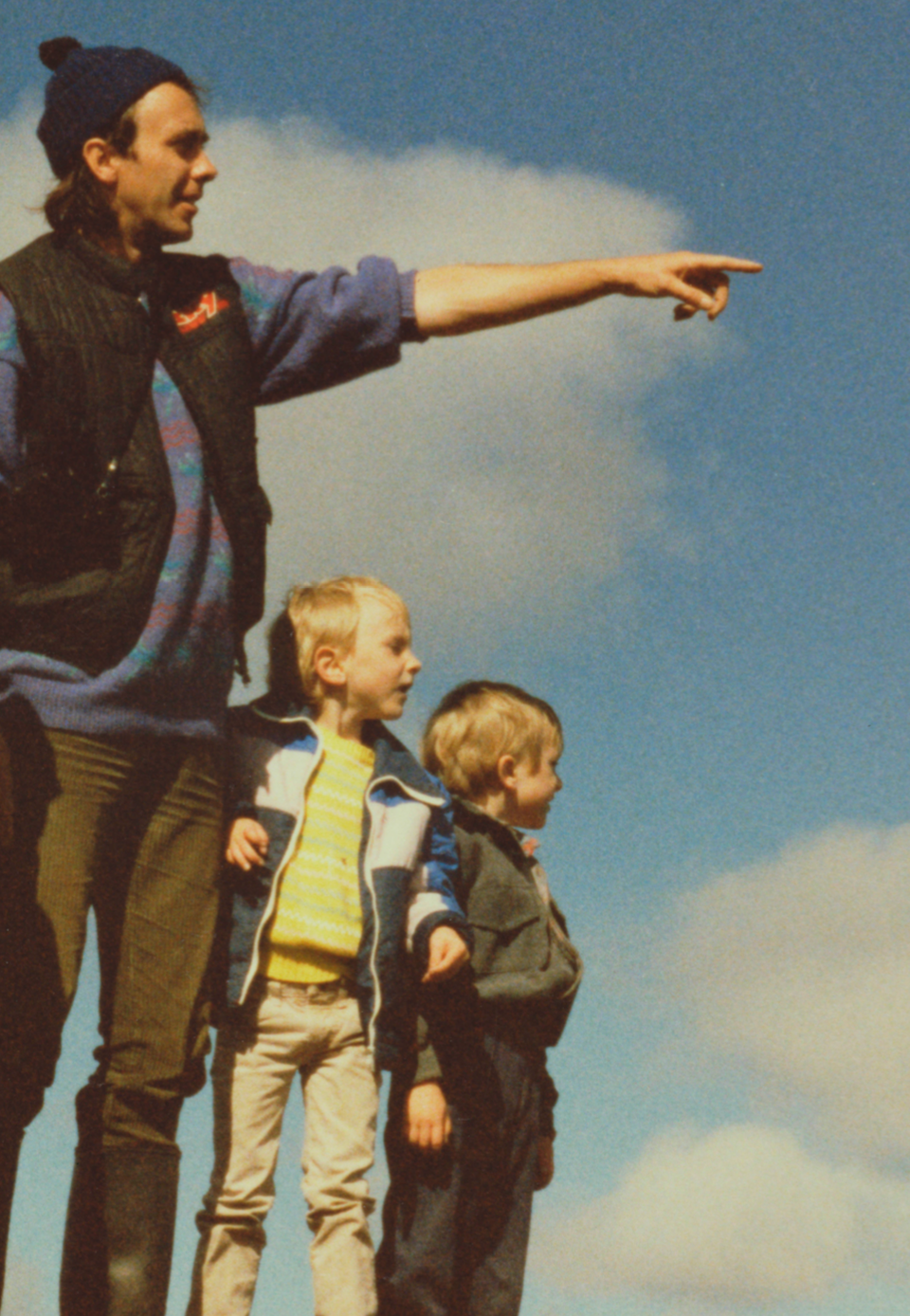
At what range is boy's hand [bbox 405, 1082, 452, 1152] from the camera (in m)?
4.36

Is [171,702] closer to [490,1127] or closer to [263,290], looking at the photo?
[263,290]

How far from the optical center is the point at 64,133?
11.7ft

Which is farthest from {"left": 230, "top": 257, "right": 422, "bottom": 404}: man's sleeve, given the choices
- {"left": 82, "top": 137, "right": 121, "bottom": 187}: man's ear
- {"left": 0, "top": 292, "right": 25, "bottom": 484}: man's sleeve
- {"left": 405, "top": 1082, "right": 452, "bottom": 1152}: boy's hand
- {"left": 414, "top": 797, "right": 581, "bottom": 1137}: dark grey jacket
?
{"left": 405, "top": 1082, "right": 452, "bottom": 1152}: boy's hand

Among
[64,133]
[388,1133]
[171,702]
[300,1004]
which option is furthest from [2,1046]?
[64,133]

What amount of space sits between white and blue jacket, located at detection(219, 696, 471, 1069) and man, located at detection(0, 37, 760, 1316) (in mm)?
497

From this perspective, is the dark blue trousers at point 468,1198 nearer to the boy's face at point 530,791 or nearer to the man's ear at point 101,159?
the boy's face at point 530,791

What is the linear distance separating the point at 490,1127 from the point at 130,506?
7.07ft

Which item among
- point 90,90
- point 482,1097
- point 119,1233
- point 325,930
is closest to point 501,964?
point 482,1097

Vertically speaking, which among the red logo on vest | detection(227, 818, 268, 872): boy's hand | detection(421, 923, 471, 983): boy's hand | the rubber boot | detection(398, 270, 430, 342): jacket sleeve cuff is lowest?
the rubber boot

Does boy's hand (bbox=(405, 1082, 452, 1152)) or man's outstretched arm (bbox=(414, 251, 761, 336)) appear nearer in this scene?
man's outstretched arm (bbox=(414, 251, 761, 336))

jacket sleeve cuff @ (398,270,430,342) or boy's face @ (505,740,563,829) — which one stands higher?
Result: jacket sleeve cuff @ (398,270,430,342)

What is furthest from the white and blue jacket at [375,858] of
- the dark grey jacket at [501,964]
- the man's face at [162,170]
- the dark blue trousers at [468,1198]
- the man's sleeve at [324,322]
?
the man's face at [162,170]

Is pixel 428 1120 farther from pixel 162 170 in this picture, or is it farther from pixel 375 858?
pixel 162 170

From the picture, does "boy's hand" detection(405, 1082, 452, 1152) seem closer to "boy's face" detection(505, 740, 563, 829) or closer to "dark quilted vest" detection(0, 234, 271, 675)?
"boy's face" detection(505, 740, 563, 829)
